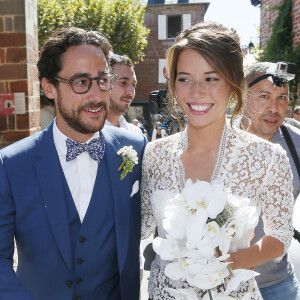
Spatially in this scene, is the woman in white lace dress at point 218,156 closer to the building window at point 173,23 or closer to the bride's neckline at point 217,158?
the bride's neckline at point 217,158

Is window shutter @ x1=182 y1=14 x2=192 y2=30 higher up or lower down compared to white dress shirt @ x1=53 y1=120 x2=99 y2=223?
higher up

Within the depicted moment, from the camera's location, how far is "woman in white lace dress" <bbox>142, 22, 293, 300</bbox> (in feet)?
6.29

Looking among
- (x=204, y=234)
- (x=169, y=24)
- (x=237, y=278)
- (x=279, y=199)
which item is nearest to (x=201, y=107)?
(x=279, y=199)

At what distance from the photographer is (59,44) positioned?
223 centimetres

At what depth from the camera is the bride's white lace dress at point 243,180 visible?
1.91 m

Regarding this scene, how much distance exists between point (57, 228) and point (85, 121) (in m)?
0.59

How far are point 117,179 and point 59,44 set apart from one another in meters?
0.83

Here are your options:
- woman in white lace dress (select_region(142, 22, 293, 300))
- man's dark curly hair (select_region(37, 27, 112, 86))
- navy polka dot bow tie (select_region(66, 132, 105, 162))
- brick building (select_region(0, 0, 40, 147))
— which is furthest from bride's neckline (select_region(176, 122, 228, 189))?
brick building (select_region(0, 0, 40, 147))

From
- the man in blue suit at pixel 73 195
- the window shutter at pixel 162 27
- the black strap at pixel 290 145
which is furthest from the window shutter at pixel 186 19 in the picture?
the man in blue suit at pixel 73 195

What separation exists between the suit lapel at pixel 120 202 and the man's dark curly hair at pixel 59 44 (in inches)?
21.6

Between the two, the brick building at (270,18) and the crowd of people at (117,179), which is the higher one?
the brick building at (270,18)

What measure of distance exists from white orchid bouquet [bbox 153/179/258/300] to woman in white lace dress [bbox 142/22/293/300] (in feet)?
0.84

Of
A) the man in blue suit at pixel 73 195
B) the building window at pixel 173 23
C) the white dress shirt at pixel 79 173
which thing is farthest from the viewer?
the building window at pixel 173 23

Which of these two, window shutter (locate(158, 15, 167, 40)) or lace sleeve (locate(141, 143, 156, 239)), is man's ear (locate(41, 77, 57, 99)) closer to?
lace sleeve (locate(141, 143, 156, 239))
